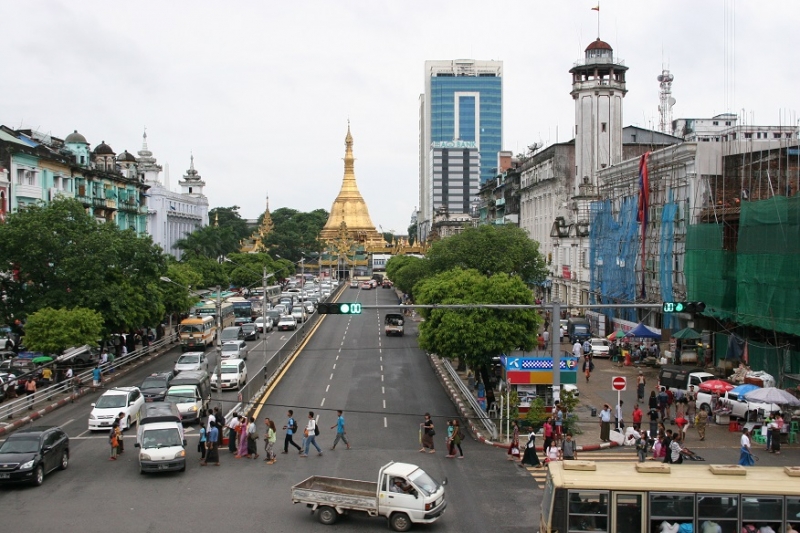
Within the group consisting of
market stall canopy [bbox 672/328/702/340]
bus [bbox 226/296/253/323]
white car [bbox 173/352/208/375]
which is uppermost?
market stall canopy [bbox 672/328/702/340]

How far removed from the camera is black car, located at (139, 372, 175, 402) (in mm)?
35750

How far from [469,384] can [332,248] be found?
118610 mm

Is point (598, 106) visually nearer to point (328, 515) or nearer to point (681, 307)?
point (681, 307)

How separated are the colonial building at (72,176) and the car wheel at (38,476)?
100 feet

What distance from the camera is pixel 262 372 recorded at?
41.4 m

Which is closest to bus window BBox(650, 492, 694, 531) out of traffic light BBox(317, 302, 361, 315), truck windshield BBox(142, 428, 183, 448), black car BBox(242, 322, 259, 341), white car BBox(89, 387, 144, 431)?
traffic light BBox(317, 302, 361, 315)

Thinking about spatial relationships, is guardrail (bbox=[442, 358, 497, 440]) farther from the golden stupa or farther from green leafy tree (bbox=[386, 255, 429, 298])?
the golden stupa

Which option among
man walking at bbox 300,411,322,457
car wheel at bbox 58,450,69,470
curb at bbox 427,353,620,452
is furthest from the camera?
curb at bbox 427,353,620,452

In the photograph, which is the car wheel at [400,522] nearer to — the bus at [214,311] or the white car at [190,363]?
the white car at [190,363]

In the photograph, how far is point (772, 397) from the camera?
99.9ft

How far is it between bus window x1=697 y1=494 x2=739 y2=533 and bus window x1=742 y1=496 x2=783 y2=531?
0.58 feet

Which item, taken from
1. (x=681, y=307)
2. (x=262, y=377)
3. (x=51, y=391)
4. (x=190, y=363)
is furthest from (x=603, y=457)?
(x=51, y=391)

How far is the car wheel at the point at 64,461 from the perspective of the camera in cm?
2653

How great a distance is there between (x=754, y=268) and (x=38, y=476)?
29.3m
